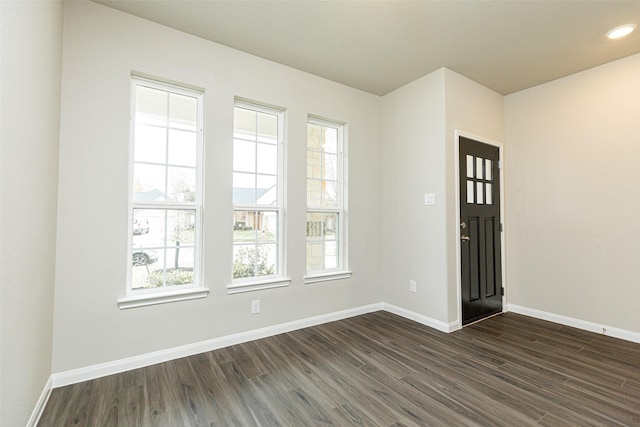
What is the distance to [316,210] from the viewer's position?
350 cm

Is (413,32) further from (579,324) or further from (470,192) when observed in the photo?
(579,324)

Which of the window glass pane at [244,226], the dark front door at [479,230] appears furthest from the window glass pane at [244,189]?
the dark front door at [479,230]

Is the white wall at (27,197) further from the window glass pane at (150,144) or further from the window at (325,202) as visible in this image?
the window at (325,202)

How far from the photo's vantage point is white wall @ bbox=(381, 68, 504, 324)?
3203 mm

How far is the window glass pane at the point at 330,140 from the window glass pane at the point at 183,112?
4.91 ft

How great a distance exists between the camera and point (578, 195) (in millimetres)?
3293

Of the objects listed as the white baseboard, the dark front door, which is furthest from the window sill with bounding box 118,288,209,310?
the white baseboard

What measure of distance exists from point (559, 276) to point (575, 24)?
2561mm

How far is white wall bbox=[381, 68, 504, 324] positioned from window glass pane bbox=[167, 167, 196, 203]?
2.35 meters

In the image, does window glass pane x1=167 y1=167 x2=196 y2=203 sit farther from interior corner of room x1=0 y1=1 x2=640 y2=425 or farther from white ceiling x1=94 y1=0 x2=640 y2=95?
white ceiling x1=94 y1=0 x2=640 y2=95

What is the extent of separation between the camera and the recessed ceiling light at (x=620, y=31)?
2.48 meters

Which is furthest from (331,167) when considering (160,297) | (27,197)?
(27,197)

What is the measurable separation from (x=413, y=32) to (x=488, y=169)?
2.00 m

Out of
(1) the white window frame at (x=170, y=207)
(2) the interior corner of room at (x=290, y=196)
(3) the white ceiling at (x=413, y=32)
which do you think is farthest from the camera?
(1) the white window frame at (x=170, y=207)
